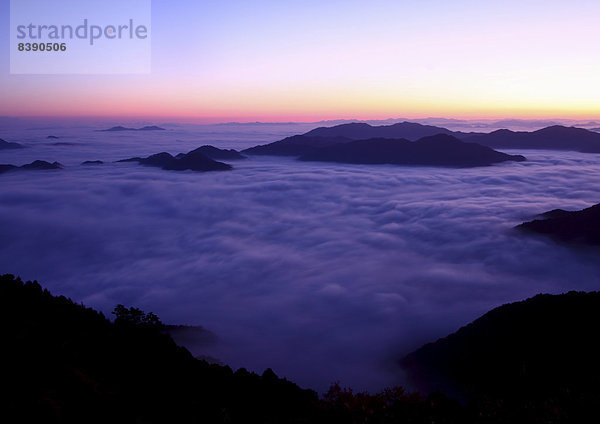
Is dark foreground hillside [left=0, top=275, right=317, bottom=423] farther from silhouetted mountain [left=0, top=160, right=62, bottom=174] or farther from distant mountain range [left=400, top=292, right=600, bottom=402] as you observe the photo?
silhouetted mountain [left=0, top=160, right=62, bottom=174]

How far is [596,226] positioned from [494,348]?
49.5 meters

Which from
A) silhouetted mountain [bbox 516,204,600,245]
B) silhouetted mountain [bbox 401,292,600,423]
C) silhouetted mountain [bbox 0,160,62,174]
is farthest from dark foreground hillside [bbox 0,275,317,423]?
silhouetted mountain [bbox 0,160,62,174]

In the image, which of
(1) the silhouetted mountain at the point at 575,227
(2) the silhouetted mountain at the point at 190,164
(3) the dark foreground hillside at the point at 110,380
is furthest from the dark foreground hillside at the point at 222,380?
(2) the silhouetted mountain at the point at 190,164

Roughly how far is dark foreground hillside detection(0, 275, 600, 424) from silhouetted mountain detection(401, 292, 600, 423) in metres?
0.08

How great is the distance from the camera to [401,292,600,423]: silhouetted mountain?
17.3 metres

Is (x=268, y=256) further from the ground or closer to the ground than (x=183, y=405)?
closer to the ground

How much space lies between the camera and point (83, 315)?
67.5 feet

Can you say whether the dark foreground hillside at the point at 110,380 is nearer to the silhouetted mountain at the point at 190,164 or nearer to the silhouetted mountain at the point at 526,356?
the silhouetted mountain at the point at 526,356

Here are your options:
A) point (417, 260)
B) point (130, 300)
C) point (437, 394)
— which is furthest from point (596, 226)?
point (130, 300)

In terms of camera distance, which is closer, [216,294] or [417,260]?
[216,294]

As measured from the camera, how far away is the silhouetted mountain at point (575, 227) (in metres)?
59.3

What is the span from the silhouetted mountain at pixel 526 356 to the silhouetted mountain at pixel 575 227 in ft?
143

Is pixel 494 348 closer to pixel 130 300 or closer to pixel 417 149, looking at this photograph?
pixel 130 300

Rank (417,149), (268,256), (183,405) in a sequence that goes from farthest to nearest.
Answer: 1. (417,149)
2. (268,256)
3. (183,405)
